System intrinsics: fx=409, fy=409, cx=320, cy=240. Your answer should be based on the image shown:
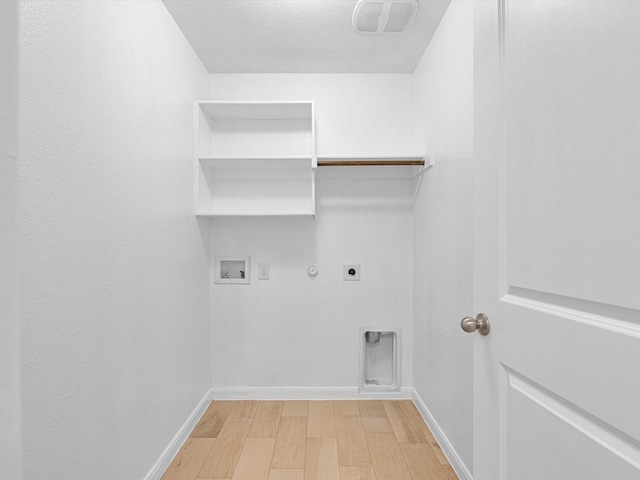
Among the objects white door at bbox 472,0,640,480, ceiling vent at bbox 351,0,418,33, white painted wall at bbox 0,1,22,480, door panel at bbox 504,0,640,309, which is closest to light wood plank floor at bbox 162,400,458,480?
white door at bbox 472,0,640,480

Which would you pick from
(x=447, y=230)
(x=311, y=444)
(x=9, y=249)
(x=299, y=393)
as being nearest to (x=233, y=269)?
(x=299, y=393)

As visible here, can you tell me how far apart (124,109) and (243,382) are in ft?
6.78

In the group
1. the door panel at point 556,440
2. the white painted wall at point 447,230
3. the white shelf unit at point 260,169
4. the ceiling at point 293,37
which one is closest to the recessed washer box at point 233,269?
the white shelf unit at point 260,169

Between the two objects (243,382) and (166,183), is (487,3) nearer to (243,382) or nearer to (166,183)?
(166,183)

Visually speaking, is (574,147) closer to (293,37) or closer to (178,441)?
(293,37)

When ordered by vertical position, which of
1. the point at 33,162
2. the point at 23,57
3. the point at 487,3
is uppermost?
the point at 487,3

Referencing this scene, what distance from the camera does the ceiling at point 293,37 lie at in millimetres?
2076

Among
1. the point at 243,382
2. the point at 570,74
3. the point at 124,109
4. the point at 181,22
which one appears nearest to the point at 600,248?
the point at 570,74

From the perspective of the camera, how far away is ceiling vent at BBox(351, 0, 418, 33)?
1966 millimetres

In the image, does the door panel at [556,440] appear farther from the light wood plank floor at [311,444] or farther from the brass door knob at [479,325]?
the light wood plank floor at [311,444]

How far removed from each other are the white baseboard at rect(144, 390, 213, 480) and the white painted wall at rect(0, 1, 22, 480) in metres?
1.73

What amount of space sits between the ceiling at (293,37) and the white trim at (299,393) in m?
2.26

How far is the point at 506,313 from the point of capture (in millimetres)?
950

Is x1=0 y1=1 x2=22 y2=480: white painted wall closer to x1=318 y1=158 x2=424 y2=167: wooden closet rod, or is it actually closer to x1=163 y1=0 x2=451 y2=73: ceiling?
x1=163 y1=0 x2=451 y2=73: ceiling
